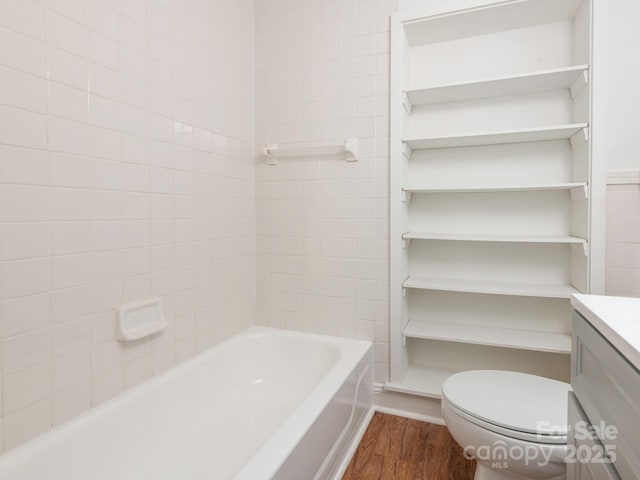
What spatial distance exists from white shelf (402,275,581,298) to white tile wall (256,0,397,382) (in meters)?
0.22

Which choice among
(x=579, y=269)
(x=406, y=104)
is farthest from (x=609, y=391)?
(x=406, y=104)

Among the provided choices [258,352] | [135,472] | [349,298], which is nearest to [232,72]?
[349,298]

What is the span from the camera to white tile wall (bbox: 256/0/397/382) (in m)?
1.92

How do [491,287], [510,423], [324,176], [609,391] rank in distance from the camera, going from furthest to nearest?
[324,176], [491,287], [510,423], [609,391]

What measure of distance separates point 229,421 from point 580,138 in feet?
6.52

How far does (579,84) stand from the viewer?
1.66 meters

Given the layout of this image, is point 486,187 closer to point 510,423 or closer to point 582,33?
point 582,33

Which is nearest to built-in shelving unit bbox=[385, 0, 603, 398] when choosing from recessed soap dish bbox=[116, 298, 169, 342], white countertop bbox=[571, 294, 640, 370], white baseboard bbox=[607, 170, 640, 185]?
white baseboard bbox=[607, 170, 640, 185]

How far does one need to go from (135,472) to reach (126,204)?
3.01 feet

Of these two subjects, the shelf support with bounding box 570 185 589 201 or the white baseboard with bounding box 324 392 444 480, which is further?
the white baseboard with bounding box 324 392 444 480

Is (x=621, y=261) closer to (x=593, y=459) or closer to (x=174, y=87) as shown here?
(x=593, y=459)

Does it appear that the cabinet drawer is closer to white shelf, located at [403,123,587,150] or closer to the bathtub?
the bathtub

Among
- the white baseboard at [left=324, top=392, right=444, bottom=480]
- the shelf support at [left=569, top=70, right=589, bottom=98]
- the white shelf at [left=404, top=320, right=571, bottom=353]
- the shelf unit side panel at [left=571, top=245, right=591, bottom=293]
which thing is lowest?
the white baseboard at [left=324, top=392, right=444, bottom=480]

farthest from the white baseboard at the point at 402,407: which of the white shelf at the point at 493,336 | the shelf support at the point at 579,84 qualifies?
the shelf support at the point at 579,84
